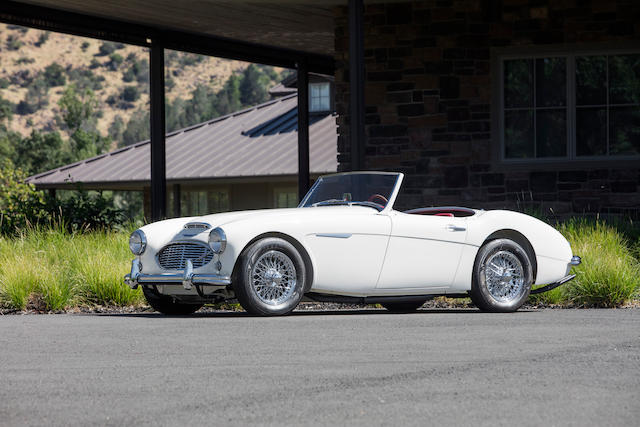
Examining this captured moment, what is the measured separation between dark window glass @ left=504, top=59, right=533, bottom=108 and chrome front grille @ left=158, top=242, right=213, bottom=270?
293 inches

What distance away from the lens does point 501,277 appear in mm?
9742

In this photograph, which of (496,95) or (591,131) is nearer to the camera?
(591,131)

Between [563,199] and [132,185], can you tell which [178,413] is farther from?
[132,185]

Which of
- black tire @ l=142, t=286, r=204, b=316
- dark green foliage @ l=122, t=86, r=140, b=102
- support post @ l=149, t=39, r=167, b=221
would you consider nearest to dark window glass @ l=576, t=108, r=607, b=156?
support post @ l=149, t=39, r=167, b=221

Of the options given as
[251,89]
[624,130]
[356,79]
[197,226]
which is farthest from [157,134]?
[251,89]

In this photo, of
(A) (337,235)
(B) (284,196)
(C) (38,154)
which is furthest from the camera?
(C) (38,154)

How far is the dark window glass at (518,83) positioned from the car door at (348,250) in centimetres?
649

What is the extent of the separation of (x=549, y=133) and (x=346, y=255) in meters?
6.91

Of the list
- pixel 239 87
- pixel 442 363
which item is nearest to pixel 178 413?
pixel 442 363

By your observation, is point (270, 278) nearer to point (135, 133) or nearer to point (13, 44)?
point (135, 133)

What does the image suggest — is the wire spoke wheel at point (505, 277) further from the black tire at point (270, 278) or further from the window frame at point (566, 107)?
the window frame at point (566, 107)

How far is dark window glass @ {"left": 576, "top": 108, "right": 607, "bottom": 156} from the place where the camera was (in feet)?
49.0

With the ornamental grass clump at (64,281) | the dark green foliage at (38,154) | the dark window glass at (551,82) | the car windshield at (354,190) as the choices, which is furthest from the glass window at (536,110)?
the dark green foliage at (38,154)

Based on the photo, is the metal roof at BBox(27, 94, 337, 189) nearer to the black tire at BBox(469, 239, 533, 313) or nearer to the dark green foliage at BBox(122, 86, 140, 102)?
the black tire at BBox(469, 239, 533, 313)
